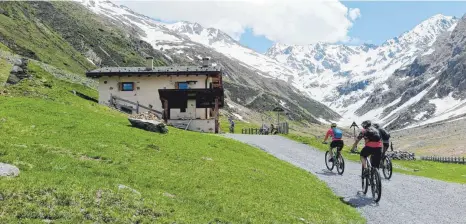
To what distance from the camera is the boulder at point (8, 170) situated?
14721 mm

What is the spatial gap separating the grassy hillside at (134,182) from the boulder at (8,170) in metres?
0.31

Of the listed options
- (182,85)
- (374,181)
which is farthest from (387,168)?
(182,85)

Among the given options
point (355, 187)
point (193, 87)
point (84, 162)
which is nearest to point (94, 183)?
point (84, 162)

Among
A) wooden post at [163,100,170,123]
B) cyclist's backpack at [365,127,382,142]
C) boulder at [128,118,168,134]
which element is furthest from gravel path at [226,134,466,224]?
wooden post at [163,100,170,123]

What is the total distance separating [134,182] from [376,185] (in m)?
11.2

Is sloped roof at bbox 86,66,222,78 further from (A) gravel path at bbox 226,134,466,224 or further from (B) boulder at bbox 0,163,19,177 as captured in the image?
(B) boulder at bbox 0,163,19,177

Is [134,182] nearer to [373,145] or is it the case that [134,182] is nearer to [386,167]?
[373,145]

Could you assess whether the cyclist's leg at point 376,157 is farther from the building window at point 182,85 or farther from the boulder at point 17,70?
the building window at point 182,85

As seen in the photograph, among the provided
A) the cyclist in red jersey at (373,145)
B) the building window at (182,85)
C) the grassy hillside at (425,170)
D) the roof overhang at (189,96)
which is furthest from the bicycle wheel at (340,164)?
the building window at (182,85)

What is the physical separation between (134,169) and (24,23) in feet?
651

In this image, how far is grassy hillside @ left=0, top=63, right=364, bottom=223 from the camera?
43.6ft

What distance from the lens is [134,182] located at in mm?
17219

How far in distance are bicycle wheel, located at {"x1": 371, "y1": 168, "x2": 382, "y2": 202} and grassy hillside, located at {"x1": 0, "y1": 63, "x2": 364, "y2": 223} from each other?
5.76 feet

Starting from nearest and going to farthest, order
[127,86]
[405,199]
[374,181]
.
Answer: [374,181] → [405,199] → [127,86]
